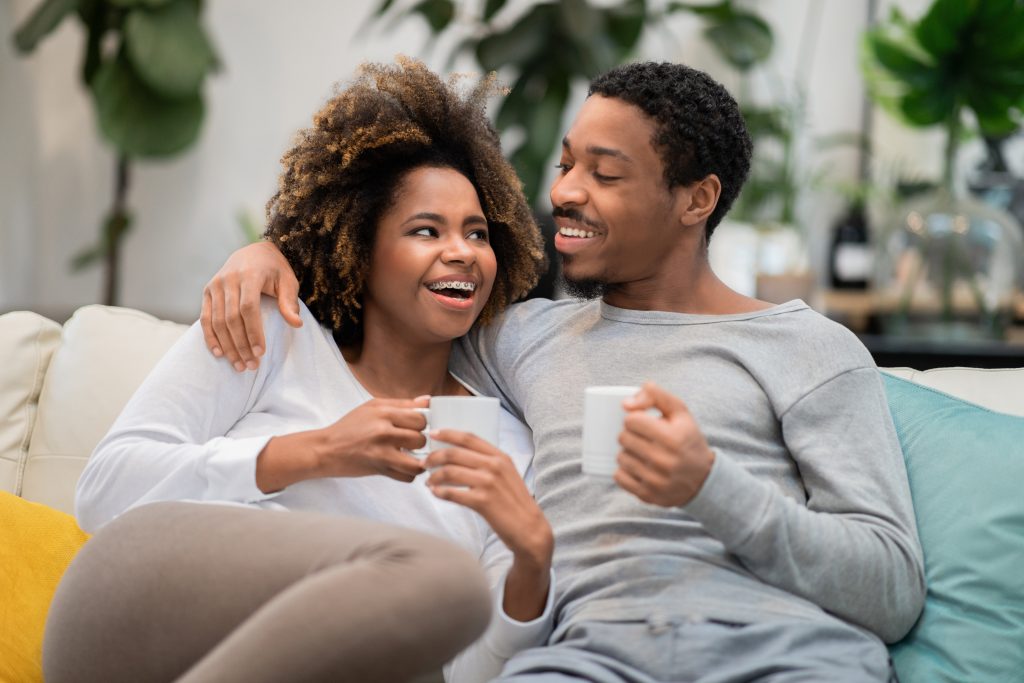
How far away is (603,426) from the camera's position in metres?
1.10

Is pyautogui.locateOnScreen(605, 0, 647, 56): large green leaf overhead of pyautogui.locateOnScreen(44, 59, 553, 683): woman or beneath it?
overhead

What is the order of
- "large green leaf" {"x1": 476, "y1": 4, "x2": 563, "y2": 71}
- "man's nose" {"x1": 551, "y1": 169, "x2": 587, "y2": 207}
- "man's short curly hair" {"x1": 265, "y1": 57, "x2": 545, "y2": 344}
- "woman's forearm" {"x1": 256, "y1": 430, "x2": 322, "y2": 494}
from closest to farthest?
1. "woman's forearm" {"x1": 256, "y1": 430, "x2": 322, "y2": 494}
2. "man's nose" {"x1": 551, "y1": 169, "x2": 587, "y2": 207}
3. "man's short curly hair" {"x1": 265, "y1": 57, "x2": 545, "y2": 344}
4. "large green leaf" {"x1": 476, "y1": 4, "x2": 563, "y2": 71}

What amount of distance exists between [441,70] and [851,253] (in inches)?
56.9

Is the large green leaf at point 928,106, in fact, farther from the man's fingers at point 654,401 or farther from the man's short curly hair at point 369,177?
the man's fingers at point 654,401

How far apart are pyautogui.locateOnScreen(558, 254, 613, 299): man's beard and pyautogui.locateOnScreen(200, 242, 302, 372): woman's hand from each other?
→ 0.34m

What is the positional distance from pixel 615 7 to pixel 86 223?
6.19 feet

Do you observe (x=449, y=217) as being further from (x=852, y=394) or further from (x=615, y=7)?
(x=615, y=7)

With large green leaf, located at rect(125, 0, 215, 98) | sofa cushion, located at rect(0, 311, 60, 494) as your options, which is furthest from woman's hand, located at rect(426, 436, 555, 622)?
large green leaf, located at rect(125, 0, 215, 98)

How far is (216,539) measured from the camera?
44.1 inches

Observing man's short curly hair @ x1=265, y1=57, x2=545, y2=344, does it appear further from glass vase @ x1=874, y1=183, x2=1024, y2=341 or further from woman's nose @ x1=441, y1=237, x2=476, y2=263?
glass vase @ x1=874, y1=183, x2=1024, y2=341

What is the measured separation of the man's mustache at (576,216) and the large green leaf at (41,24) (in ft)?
7.87

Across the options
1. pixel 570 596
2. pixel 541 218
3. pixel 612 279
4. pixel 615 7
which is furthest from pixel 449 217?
pixel 615 7

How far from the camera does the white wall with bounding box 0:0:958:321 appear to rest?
3773 mm

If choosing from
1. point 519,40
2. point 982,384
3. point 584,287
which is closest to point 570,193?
point 584,287
